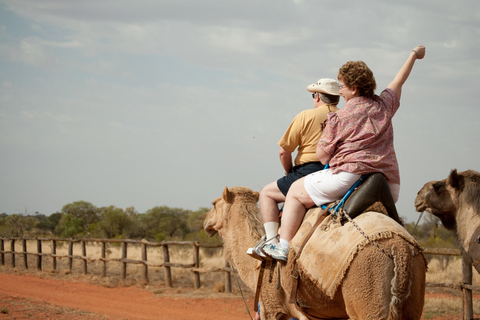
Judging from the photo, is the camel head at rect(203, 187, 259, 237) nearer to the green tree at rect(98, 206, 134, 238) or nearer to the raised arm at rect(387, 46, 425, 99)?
the raised arm at rect(387, 46, 425, 99)

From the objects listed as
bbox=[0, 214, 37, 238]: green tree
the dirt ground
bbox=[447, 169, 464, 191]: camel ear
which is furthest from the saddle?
bbox=[0, 214, 37, 238]: green tree

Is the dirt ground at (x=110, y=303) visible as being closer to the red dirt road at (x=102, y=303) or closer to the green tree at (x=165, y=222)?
the red dirt road at (x=102, y=303)

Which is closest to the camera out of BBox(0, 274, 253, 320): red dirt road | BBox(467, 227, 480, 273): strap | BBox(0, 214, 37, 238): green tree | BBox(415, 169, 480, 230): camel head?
BBox(467, 227, 480, 273): strap

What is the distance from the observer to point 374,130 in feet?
14.3

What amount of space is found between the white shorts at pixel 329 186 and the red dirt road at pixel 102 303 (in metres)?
8.55

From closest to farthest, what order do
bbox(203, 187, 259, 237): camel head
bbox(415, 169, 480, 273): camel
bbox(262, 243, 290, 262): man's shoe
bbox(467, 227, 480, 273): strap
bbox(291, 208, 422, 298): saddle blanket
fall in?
bbox(291, 208, 422, 298): saddle blanket
bbox(262, 243, 290, 262): man's shoe
bbox(203, 187, 259, 237): camel head
bbox(467, 227, 480, 273): strap
bbox(415, 169, 480, 273): camel

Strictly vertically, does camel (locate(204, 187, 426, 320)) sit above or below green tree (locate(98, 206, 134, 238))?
above

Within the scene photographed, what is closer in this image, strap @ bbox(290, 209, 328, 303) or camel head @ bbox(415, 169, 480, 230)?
strap @ bbox(290, 209, 328, 303)

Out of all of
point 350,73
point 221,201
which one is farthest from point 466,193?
point 350,73

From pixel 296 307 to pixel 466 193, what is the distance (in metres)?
4.65

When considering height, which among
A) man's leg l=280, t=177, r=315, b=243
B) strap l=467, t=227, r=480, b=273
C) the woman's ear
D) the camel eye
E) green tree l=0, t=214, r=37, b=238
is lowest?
green tree l=0, t=214, r=37, b=238

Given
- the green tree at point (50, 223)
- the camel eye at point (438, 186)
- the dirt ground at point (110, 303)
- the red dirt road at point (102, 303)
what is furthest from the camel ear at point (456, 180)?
the green tree at point (50, 223)

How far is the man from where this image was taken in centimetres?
517

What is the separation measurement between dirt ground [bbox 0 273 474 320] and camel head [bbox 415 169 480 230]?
4.97 meters
